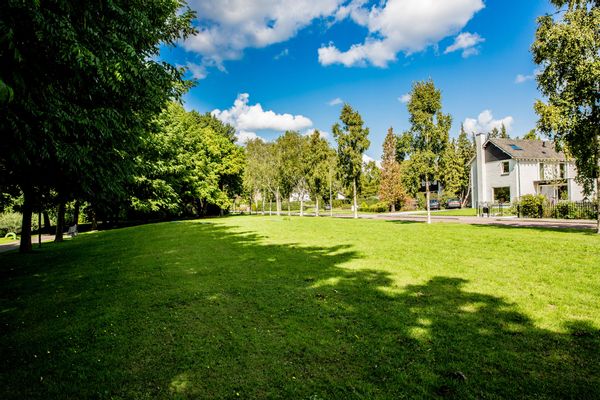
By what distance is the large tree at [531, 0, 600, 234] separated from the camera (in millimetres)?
15141

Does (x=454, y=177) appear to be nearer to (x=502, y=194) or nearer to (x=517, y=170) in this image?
(x=502, y=194)

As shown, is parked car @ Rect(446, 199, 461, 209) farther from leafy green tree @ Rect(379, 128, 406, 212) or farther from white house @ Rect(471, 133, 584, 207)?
white house @ Rect(471, 133, 584, 207)

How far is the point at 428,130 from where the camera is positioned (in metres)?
26.0

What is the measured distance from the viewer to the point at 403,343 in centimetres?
486

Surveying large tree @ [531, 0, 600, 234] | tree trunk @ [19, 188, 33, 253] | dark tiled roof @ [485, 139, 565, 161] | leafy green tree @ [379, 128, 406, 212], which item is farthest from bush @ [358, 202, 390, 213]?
tree trunk @ [19, 188, 33, 253]

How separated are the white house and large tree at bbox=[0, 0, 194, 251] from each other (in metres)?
36.5

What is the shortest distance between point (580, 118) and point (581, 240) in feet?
19.5

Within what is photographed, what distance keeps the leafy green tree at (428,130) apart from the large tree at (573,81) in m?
9.66

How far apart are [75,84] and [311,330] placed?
20.7 ft

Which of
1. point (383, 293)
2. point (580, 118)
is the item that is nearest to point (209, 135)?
point (580, 118)

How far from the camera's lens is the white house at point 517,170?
38.3 metres

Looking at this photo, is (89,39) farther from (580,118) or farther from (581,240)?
(580,118)

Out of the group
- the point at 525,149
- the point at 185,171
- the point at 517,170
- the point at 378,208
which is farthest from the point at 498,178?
the point at 185,171

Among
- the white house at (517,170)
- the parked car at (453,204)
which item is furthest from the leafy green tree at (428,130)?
the parked car at (453,204)
